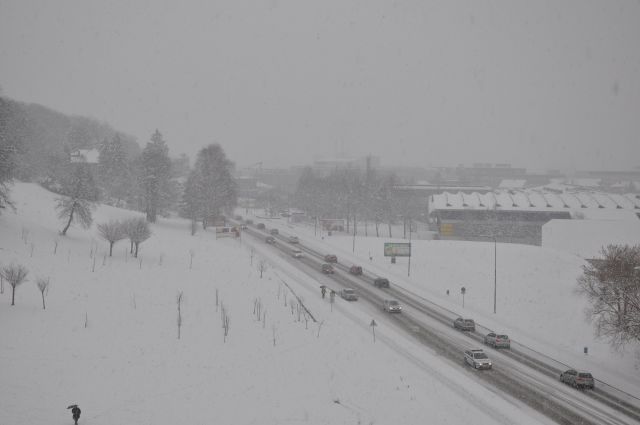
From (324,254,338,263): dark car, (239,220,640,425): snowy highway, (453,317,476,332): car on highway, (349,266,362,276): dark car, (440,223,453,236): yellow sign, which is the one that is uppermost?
(440,223,453,236): yellow sign

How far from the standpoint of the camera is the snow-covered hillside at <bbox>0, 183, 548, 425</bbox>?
2422 centimetres

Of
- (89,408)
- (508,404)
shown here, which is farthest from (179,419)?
(508,404)

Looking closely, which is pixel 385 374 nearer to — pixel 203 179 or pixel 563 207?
pixel 203 179

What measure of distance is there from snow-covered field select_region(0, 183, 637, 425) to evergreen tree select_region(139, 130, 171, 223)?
20.9m

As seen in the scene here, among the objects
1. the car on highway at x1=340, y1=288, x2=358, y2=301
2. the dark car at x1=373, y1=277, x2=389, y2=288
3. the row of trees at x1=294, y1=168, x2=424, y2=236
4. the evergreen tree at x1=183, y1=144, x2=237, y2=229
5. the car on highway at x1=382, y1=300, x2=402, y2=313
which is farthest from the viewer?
the row of trees at x1=294, y1=168, x2=424, y2=236

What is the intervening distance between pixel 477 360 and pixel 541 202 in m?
81.5

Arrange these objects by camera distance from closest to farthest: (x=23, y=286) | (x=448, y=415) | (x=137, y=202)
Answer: (x=448, y=415)
(x=23, y=286)
(x=137, y=202)

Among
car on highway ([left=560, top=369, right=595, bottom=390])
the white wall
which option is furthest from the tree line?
the white wall

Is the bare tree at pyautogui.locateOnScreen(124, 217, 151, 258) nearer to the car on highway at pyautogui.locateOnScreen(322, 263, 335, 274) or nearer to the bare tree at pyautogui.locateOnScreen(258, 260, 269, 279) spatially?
the bare tree at pyautogui.locateOnScreen(258, 260, 269, 279)

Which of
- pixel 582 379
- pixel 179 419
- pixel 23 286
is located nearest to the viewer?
pixel 179 419

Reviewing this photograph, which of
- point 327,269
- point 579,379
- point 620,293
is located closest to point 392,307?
point 327,269

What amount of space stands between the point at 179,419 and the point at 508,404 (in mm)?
17922

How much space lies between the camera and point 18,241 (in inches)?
1778

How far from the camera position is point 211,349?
31156mm
